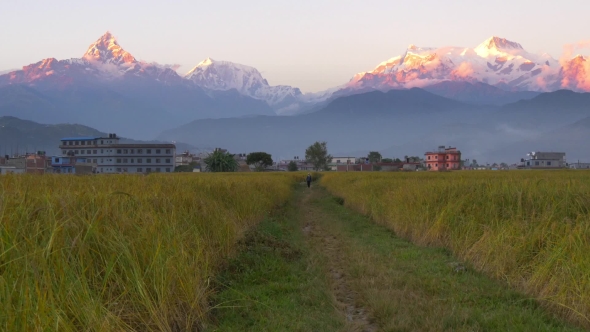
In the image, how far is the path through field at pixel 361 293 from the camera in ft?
19.3

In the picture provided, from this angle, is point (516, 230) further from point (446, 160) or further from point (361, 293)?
point (446, 160)

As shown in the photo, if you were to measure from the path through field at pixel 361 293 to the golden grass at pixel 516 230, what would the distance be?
0.33 metres

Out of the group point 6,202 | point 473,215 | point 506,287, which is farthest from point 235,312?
point 473,215

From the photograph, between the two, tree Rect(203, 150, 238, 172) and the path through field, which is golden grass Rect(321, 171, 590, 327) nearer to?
the path through field

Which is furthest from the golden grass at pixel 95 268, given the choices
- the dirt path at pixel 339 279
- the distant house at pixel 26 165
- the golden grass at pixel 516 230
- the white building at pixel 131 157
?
the white building at pixel 131 157

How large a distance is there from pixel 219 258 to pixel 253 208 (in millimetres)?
5631

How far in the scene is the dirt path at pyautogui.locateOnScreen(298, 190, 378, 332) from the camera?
6316 millimetres

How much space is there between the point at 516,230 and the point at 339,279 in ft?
10.5

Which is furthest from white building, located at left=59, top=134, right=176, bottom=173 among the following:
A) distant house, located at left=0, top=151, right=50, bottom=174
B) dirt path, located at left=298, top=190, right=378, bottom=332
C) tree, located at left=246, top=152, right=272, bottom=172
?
dirt path, located at left=298, top=190, right=378, bottom=332

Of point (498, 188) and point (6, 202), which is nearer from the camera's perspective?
point (6, 202)

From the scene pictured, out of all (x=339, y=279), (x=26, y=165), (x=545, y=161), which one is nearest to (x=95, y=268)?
(x=339, y=279)

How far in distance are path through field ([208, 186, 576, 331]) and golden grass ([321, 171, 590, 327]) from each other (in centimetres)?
33

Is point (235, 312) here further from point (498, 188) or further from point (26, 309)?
point (498, 188)

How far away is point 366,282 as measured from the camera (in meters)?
7.86
